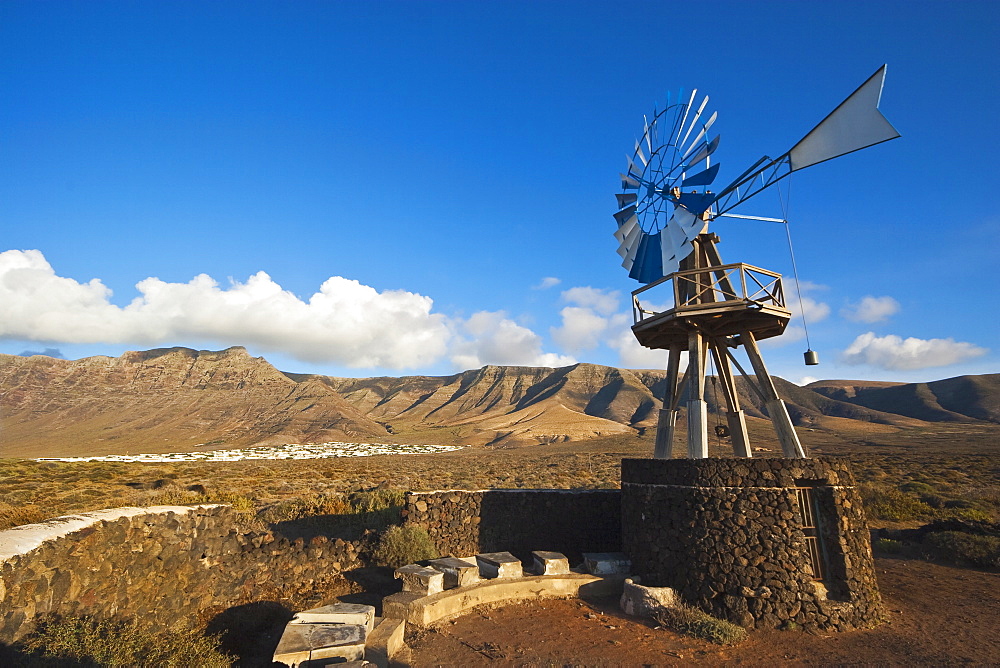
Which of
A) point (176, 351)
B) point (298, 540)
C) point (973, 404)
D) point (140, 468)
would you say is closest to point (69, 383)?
point (176, 351)

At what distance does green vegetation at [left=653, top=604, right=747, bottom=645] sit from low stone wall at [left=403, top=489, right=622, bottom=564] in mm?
4041

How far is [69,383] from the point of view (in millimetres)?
101562

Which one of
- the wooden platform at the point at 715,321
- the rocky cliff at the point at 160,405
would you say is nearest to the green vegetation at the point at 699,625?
the wooden platform at the point at 715,321

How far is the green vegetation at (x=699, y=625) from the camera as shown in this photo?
7793 millimetres

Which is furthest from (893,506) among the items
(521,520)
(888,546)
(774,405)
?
(521,520)

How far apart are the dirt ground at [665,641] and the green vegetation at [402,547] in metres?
3.16

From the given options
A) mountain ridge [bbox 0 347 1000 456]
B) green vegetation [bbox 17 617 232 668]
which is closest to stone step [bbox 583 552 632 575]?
green vegetation [bbox 17 617 232 668]

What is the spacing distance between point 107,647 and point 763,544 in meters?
9.03

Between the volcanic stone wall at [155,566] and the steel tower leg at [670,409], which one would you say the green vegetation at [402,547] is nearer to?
the volcanic stone wall at [155,566]

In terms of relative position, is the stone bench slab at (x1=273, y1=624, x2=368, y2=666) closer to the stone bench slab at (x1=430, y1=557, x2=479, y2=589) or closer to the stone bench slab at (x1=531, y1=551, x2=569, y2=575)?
the stone bench slab at (x1=430, y1=557, x2=479, y2=589)

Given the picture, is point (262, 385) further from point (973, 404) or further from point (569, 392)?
point (973, 404)

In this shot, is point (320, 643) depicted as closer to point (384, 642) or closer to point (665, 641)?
point (384, 642)

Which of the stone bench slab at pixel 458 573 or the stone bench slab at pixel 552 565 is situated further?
the stone bench slab at pixel 552 565

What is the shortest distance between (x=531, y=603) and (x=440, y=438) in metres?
85.2
